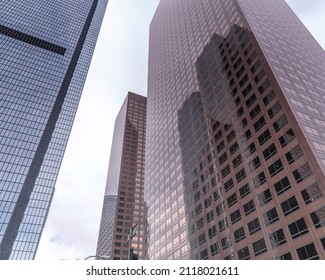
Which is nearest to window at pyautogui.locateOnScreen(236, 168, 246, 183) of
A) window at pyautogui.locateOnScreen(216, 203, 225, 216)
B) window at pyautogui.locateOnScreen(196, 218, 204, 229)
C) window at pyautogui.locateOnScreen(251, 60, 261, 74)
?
window at pyautogui.locateOnScreen(216, 203, 225, 216)

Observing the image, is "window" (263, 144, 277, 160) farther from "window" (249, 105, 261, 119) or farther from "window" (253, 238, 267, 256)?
"window" (253, 238, 267, 256)

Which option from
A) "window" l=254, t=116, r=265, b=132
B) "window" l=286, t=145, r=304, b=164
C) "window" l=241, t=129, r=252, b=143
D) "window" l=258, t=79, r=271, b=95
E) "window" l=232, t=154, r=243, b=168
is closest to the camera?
"window" l=286, t=145, r=304, b=164

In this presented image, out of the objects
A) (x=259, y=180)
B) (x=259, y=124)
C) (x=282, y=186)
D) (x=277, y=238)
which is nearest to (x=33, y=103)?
(x=259, y=124)

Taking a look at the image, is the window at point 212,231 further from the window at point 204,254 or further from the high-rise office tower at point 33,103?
the high-rise office tower at point 33,103

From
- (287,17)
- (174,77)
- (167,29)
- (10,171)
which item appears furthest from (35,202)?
(287,17)

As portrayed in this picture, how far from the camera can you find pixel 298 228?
4688 cm

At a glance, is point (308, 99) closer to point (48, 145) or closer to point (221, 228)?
point (221, 228)

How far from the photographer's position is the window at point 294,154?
52344 mm

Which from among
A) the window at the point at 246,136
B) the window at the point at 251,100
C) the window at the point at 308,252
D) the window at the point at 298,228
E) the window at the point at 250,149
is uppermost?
the window at the point at 251,100

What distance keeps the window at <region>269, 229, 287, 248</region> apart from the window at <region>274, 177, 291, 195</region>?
6.72 m

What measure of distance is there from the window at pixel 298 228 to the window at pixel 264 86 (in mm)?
31276

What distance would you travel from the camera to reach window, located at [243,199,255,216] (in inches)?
2273

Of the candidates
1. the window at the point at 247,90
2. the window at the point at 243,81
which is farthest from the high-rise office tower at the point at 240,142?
the window at the point at 243,81

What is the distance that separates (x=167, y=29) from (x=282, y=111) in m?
117
